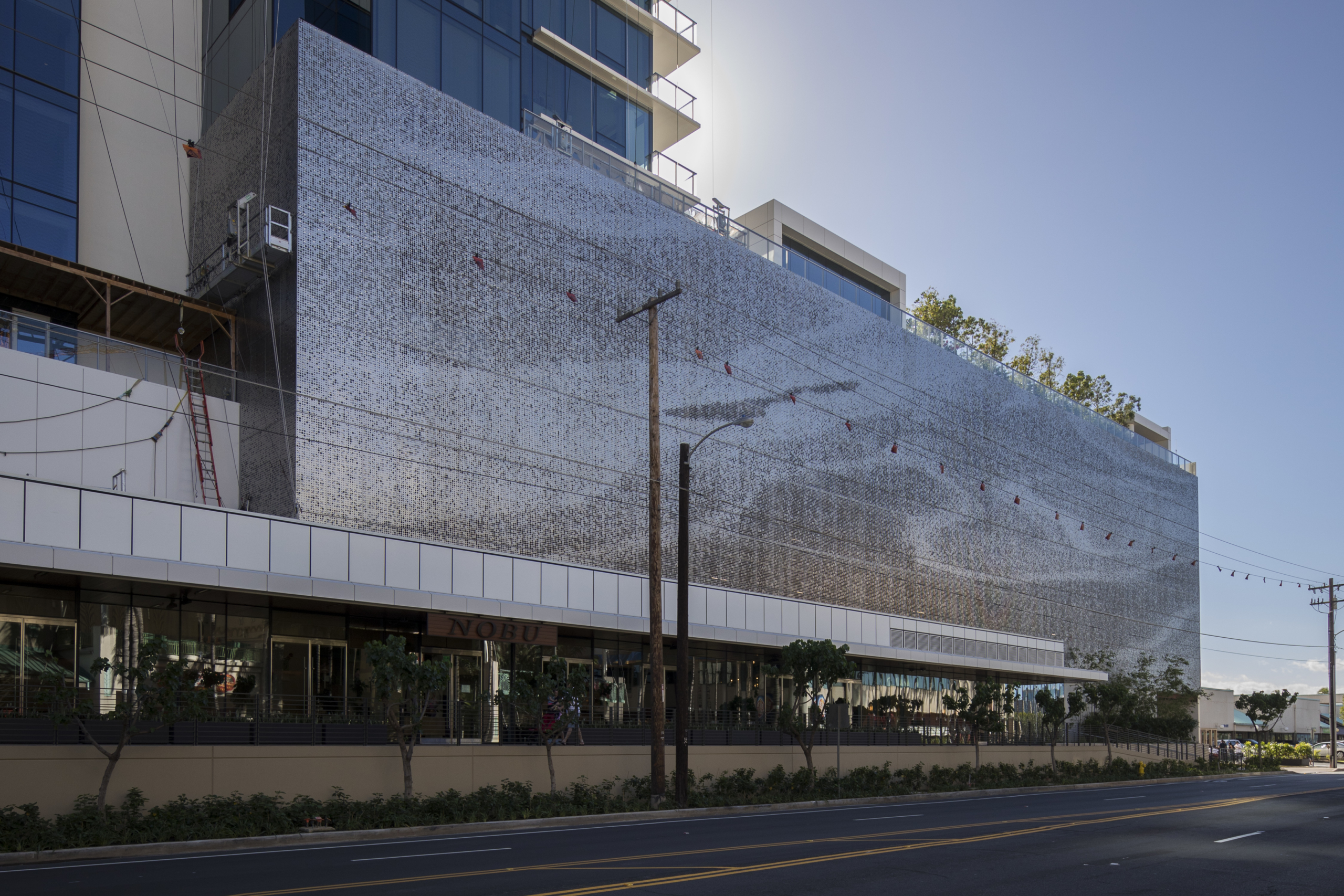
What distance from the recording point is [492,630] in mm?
27328

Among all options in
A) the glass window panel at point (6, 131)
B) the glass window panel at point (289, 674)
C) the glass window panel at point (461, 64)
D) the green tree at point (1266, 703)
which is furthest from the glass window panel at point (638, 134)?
the green tree at point (1266, 703)

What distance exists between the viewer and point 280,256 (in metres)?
27.4

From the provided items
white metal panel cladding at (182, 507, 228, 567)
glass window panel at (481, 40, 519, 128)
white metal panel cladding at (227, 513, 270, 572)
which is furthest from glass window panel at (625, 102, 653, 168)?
white metal panel cladding at (182, 507, 228, 567)

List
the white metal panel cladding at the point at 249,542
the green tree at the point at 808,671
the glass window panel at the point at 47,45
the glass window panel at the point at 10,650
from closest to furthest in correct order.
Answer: the glass window panel at the point at 10,650 → the white metal panel cladding at the point at 249,542 → the glass window panel at the point at 47,45 → the green tree at the point at 808,671

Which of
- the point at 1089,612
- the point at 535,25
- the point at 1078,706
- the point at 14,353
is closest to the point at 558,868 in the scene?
the point at 14,353

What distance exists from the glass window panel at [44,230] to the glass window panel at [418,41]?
10.6 m

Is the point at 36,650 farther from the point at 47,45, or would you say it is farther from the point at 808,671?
the point at 808,671

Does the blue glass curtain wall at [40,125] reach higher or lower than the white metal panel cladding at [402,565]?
higher

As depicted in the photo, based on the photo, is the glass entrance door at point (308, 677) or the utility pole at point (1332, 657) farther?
the utility pole at point (1332, 657)

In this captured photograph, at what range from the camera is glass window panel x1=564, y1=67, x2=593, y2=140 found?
40.3m

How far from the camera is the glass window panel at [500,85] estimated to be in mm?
35906

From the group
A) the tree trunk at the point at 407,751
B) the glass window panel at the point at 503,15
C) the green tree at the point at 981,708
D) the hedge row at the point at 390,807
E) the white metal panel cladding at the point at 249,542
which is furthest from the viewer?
the green tree at the point at 981,708

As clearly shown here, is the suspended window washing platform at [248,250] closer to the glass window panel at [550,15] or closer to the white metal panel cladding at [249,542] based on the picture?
the white metal panel cladding at [249,542]

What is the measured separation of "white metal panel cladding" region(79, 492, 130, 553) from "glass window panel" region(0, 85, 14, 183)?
44.8 ft
